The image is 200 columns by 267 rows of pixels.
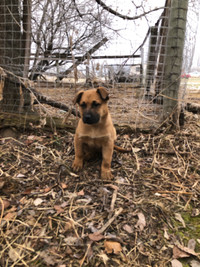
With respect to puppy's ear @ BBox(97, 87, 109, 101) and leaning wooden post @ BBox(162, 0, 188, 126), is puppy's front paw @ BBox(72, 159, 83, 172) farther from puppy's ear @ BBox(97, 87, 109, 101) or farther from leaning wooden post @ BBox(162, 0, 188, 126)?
leaning wooden post @ BBox(162, 0, 188, 126)

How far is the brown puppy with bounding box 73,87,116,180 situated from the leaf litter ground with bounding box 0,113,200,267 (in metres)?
0.21

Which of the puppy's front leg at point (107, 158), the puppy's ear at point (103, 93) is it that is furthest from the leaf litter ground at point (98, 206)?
the puppy's ear at point (103, 93)

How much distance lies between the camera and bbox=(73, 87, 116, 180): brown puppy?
2.47 m

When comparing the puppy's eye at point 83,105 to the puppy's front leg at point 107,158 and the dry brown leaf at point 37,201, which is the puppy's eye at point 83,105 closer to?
the puppy's front leg at point 107,158

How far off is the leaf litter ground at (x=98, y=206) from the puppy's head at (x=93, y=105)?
75 cm

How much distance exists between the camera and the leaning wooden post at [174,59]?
3.31 m

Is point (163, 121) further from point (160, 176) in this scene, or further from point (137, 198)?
point (137, 198)

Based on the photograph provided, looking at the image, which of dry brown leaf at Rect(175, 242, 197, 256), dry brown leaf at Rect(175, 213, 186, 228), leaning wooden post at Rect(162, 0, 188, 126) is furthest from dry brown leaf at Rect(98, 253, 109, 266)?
leaning wooden post at Rect(162, 0, 188, 126)

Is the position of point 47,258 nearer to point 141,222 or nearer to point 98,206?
point 98,206

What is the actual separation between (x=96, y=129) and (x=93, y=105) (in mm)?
313

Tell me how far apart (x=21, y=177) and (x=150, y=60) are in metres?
2.93

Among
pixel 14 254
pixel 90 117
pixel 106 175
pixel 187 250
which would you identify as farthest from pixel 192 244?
pixel 90 117

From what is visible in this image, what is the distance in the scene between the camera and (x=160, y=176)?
2646 millimetres

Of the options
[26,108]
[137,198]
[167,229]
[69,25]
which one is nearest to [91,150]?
[137,198]
